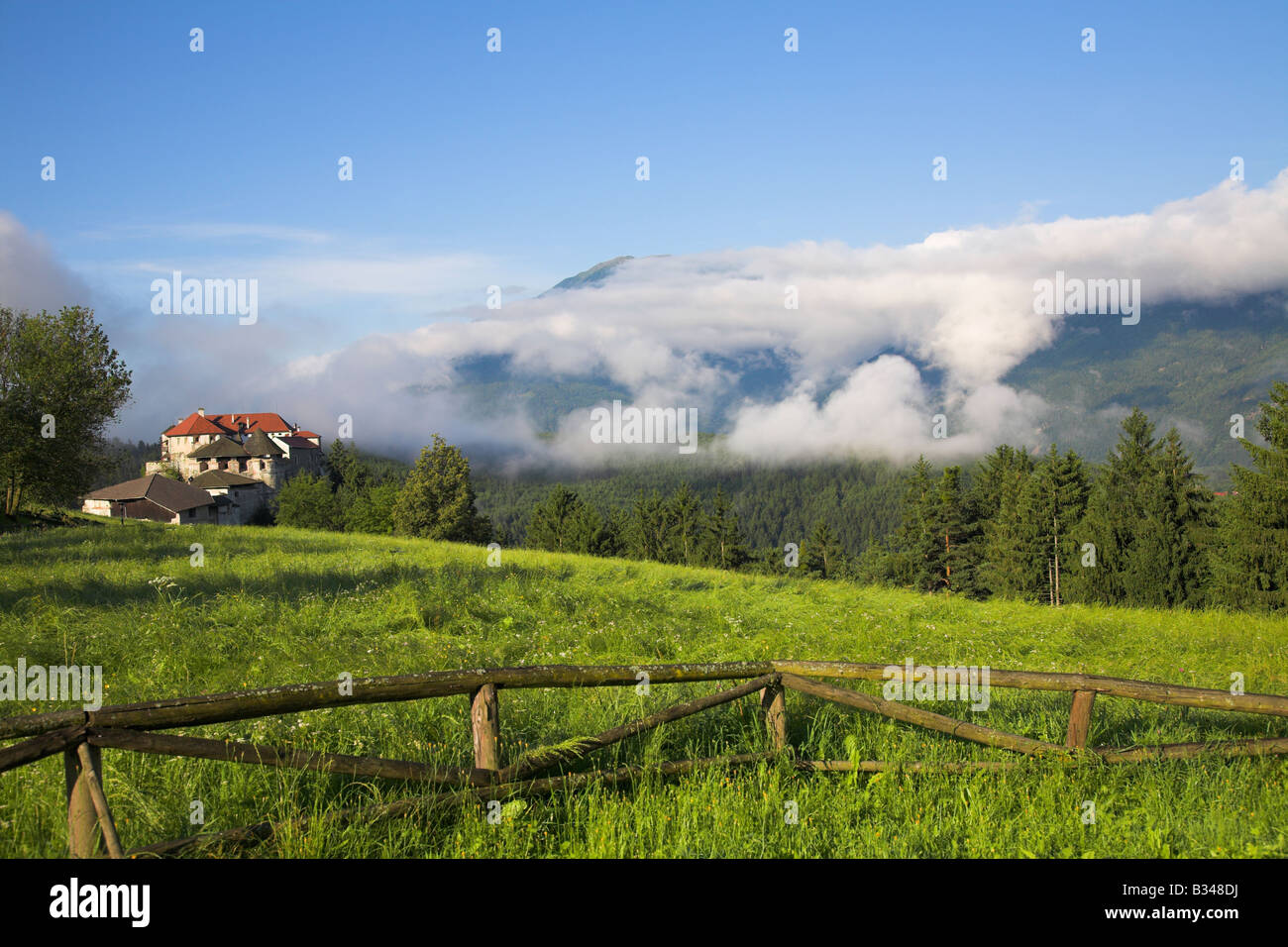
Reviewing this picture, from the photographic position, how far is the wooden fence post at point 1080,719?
682cm

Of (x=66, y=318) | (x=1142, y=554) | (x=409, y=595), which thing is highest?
(x=66, y=318)

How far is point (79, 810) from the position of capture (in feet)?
13.7

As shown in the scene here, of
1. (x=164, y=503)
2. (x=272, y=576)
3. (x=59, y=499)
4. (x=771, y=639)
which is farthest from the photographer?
(x=164, y=503)

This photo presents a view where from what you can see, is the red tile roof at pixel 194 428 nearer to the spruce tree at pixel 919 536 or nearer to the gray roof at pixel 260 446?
the gray roof at pixel 260 446

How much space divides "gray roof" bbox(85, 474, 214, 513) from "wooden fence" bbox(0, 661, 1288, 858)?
74934 millimetres

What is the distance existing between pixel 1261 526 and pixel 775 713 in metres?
41.9

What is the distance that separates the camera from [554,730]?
725 centimetres

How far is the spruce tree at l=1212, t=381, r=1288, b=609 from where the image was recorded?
1425 inches

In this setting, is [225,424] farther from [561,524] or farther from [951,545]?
[951,545]
